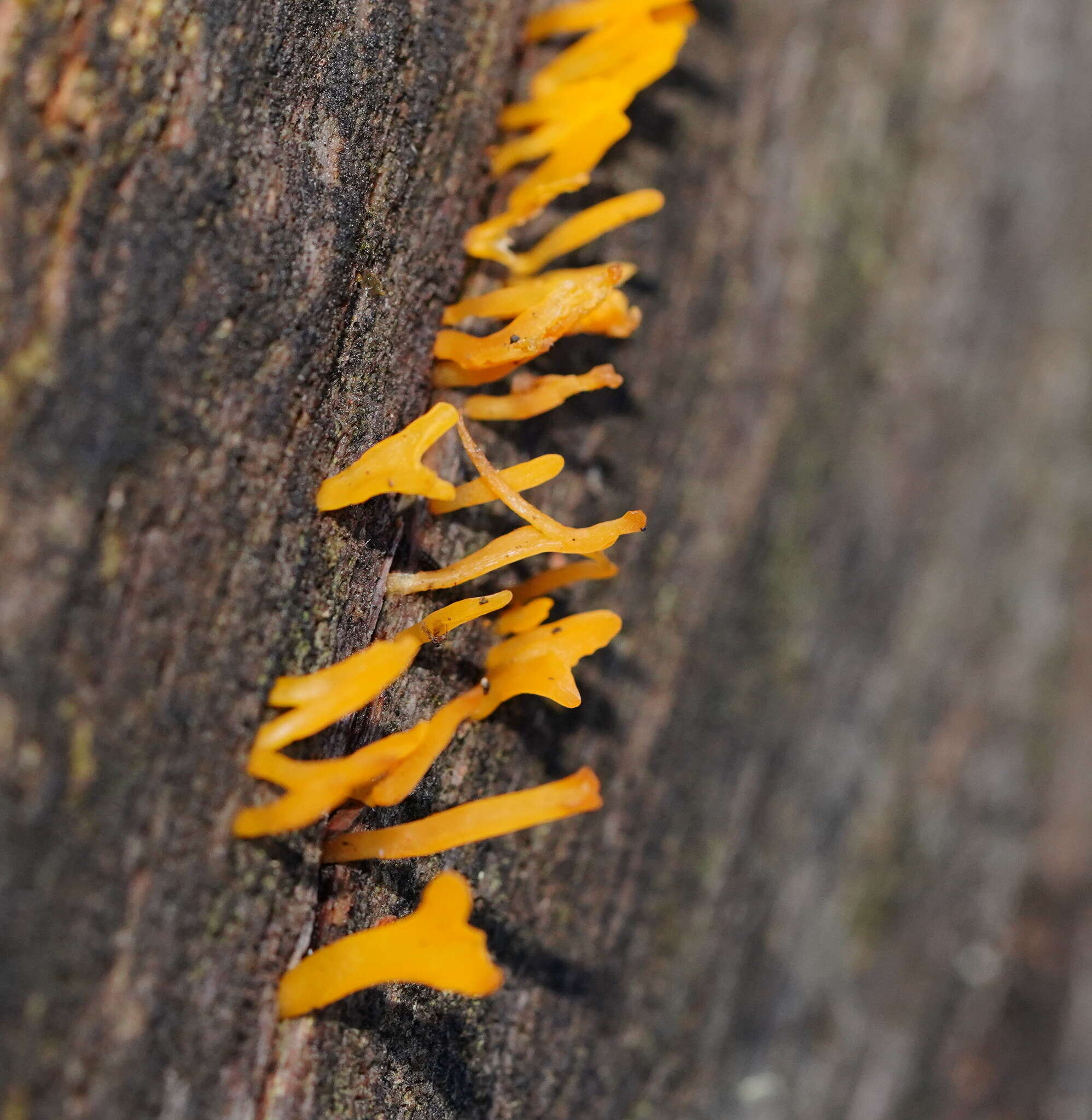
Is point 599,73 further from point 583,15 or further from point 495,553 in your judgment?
→ point 495,553

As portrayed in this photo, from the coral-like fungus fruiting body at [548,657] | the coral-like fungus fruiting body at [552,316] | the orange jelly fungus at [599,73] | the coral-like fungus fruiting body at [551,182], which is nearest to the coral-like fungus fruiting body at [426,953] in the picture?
the coral-like fungus fruiting body at [548,657]

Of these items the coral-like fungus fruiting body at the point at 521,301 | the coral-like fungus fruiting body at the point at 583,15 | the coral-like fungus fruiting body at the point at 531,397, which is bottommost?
the coral-like fungus fruiting body at the point at 531,397

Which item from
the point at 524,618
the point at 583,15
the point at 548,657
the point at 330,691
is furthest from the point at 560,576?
the point at 583,15

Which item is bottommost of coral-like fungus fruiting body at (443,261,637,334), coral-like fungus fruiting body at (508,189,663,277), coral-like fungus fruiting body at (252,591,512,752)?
coral-like fungus fruiting body at (252,591,512,752)

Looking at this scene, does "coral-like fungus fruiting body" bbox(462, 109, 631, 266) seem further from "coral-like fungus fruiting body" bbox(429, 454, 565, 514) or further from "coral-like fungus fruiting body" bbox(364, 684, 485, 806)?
"coral-like fungus fruiting body" bbox(364, 684, 485, 806)

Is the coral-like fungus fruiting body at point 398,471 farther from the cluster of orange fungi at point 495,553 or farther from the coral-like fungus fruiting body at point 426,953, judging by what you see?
the coral-like fungus fruiting body at point 426,953

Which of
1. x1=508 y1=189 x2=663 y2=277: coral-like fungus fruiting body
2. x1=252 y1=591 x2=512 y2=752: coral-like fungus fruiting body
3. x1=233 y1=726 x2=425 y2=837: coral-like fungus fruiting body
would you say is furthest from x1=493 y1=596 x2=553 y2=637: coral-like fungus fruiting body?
x1=508 y1=189 x2=663 y2=277: coral-like fungus fruiting body
